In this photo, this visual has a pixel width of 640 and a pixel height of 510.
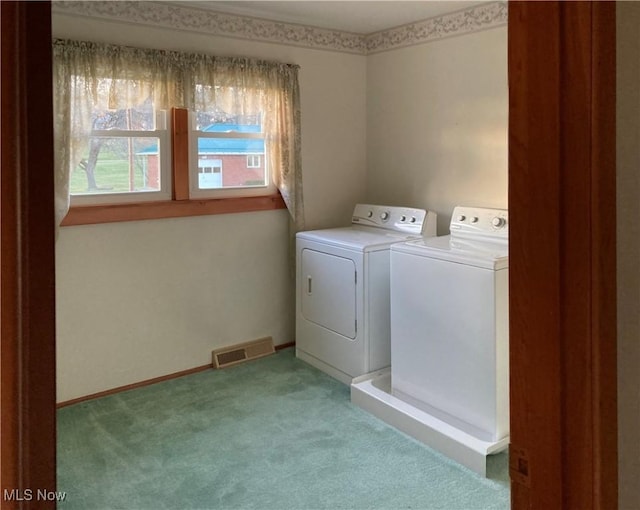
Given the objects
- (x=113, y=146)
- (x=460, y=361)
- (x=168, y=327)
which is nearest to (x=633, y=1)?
(x=460, y=361)

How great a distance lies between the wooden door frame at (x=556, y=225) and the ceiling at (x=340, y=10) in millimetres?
2864

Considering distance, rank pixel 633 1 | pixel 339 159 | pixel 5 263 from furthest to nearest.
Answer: pixel 339 159
pixel 5 263
pixel 633 1

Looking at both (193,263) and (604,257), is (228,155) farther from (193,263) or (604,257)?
(604,257)

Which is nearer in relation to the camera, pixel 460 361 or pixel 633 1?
pixel 633 1

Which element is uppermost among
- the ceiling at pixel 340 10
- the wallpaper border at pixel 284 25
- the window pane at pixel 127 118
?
the ceiling at pixel 340 10

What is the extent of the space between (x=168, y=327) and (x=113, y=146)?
1170 mm

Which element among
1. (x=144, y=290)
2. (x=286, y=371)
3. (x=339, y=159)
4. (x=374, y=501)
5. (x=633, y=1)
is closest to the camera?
(x=633, y=1)

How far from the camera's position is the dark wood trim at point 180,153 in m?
3.48

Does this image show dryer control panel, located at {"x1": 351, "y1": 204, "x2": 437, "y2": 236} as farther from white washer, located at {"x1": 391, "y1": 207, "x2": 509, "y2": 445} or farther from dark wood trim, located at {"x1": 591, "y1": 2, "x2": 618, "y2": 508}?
dark wood trim, located at {"x1": 591, "y1": 2, "x2": 618, "y2": 508}

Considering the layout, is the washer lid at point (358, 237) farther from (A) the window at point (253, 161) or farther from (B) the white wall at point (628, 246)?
(B) the white wall at point (628, 246)

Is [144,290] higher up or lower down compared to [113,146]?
lower down

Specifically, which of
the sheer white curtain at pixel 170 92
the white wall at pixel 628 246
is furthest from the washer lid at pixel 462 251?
the white wall at pixel 628 246

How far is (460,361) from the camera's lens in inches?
110

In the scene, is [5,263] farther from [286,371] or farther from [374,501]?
[286,371]
